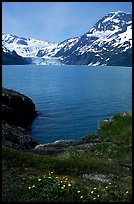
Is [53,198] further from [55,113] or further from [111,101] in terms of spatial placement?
[111,101]

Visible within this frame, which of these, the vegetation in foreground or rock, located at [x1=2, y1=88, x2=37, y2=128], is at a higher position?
rock, located at [x1=2, y1=88, x2=37, y2=128]

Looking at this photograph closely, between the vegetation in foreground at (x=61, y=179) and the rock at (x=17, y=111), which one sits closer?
the vegetation in foreground at (x=61, y=179)

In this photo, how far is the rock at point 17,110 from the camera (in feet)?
288

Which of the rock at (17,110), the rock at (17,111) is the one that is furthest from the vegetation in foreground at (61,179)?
the rock at (17,110)

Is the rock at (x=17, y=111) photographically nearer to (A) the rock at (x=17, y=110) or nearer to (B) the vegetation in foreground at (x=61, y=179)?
(A) the rock at (x=17, y=110)

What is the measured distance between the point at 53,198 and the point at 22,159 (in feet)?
32.0

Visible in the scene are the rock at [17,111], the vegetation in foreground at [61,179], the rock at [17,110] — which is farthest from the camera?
the rock at [17,110]

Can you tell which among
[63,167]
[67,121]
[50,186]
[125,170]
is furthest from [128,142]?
[67,121]

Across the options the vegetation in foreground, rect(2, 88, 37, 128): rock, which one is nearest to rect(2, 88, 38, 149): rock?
rect(2, 88, 37, 128): rock

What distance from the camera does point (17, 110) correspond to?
9625cm

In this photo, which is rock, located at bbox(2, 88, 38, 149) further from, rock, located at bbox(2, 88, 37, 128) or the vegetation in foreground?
the vegetation in foreground

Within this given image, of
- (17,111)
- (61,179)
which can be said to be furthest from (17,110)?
(61,179)

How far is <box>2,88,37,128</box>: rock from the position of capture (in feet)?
288

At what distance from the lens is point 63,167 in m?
28.3
